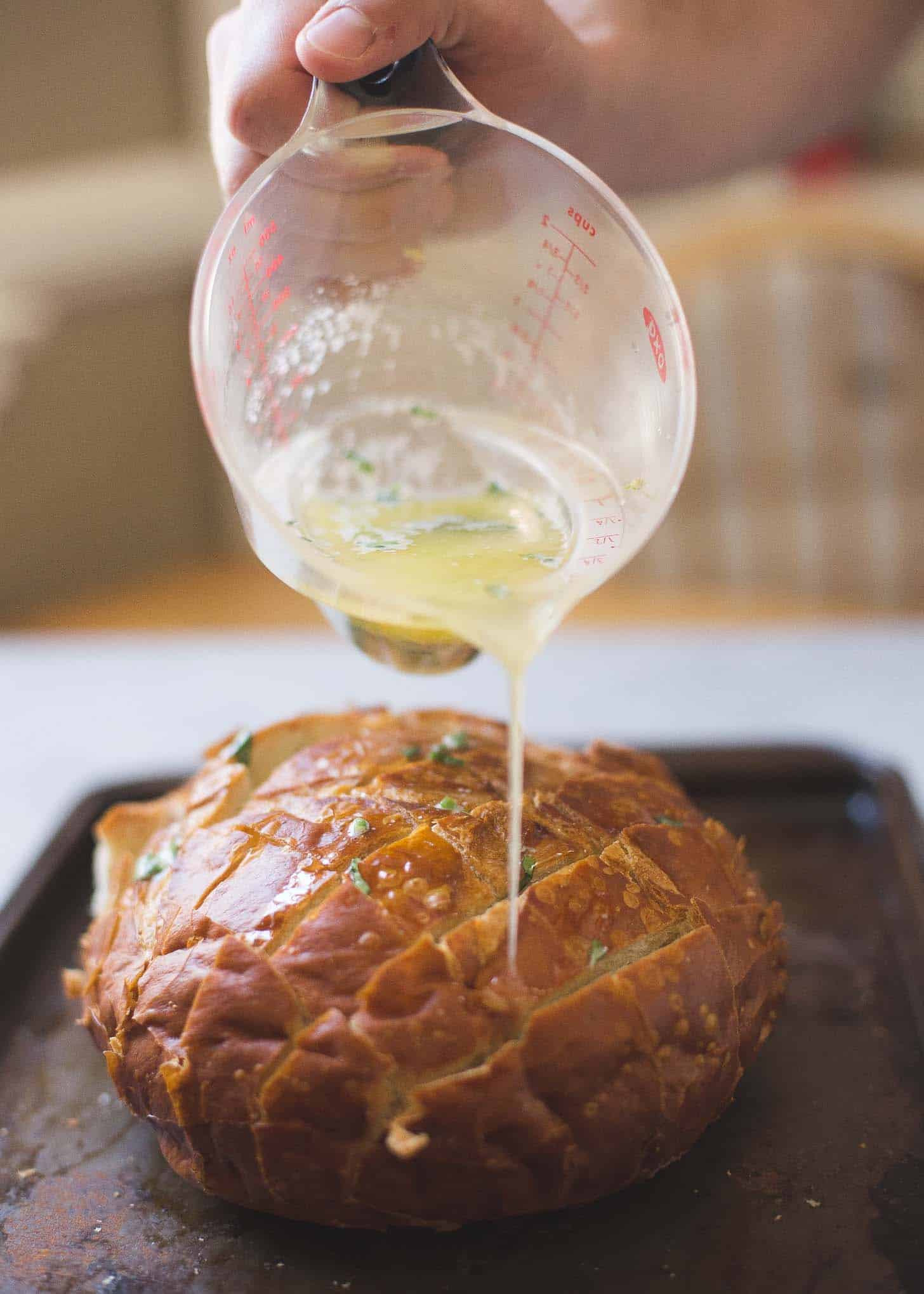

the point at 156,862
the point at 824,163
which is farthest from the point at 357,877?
the point at 824,163

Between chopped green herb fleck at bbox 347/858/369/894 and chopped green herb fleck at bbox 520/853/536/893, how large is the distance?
0.52 feet

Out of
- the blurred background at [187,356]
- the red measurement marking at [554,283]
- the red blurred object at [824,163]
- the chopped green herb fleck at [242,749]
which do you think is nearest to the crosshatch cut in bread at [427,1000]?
the chopped green herb fleck at [242,749]

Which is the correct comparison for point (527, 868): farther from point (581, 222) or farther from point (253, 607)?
point (253, 607)

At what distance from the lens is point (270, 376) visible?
1.41 meters

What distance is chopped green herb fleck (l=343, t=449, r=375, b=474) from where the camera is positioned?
5.10ft

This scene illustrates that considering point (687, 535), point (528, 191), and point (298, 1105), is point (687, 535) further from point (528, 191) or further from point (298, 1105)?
point (298, 1105)

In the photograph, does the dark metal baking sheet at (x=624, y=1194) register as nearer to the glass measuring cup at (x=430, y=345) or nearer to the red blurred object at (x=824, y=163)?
the glass measuring cup at (x=430, y=345)

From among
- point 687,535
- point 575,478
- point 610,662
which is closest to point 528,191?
point 575,478

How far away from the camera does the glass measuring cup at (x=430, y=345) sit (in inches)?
47.3

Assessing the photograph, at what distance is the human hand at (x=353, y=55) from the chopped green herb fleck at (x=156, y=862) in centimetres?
80

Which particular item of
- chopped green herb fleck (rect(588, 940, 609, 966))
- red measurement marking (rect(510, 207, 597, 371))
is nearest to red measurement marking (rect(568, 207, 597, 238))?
red measurement marking (rect(510, 207, 597, 371))

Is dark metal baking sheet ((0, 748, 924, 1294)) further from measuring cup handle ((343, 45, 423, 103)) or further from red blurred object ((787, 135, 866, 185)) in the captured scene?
red blurred object ((787, 135, 866, 185))

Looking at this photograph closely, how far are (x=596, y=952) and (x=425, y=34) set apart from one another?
3.16 ft

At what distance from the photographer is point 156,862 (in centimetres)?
141
